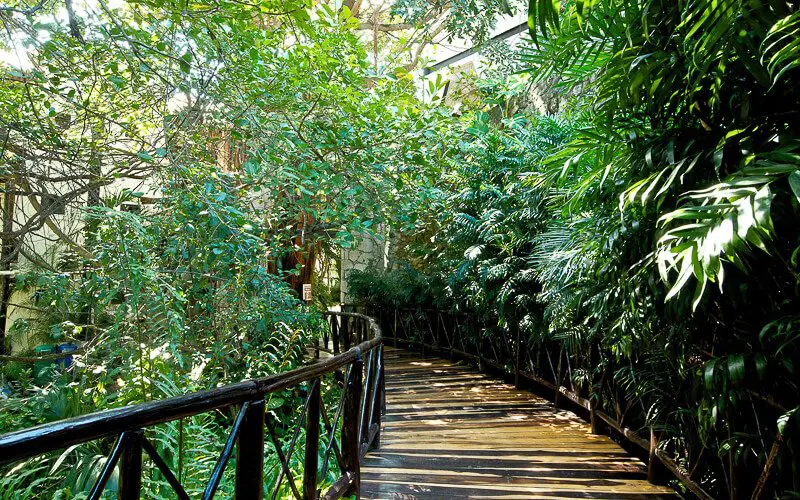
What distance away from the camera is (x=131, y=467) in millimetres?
1221

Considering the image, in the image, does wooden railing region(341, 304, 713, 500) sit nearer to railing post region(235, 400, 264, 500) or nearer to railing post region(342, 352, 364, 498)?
railing post region(342, 352, 364, 498)

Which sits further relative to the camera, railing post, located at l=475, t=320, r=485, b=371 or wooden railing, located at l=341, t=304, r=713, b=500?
railing post, located at l=475, t=320, r=485, b=371

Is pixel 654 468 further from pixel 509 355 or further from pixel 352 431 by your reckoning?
pixel 509 355

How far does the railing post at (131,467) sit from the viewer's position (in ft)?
3.97

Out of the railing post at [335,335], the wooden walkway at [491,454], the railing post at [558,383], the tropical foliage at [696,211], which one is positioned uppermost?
the tropical foliage at [696,211]

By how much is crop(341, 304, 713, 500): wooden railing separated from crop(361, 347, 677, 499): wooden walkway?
0.16m

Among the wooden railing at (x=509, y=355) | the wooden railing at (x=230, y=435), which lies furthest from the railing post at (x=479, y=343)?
the wooden railing at (x=230, y=435)

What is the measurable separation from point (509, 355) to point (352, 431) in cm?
409

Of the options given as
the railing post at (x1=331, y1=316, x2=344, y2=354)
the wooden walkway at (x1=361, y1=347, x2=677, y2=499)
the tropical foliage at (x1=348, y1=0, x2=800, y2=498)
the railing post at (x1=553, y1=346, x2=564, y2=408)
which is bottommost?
the wooden walkway at (x1=361, y1=347, x2=677, y2=499)

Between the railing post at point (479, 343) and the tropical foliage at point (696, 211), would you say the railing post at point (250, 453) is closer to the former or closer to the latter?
the tropical foliage at point (696, 211)

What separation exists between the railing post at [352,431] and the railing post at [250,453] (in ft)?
3.64

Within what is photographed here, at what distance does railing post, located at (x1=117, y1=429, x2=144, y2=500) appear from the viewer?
1209 mm

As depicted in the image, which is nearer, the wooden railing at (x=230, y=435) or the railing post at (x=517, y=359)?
the wooden railing at (x=230, y=435)

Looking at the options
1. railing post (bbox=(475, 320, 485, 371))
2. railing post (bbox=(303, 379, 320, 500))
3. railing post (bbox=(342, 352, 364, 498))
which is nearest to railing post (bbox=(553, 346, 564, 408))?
railing post (bbox=(475, 320, 485, 371))
